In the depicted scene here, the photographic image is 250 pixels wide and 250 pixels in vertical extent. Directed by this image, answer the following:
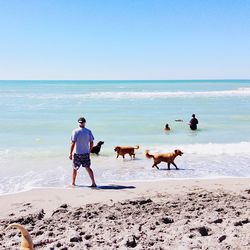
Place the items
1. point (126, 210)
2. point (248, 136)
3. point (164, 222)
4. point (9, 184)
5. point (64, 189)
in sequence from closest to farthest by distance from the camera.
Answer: point (164, 222), point (126, 210), point (64, 189), point (9, 184), point (248, 136)

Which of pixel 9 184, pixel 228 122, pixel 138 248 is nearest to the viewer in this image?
pixel 138 248

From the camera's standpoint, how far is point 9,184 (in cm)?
884

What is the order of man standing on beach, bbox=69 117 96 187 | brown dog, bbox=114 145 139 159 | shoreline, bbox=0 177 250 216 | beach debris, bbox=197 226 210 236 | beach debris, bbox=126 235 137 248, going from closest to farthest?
beach debris, bbox=126 235 137 248
beach debris, bbox=197 226 210 236
shoreline, bbox=0 177 250 216
man standing on beach, bbox=69 117 96 187
brown dog, bbox=114 145 139 159

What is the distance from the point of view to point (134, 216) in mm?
6008

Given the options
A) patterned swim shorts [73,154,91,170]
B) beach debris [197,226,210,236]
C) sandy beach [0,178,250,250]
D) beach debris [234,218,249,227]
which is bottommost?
sandy beach [0,178,250,250]

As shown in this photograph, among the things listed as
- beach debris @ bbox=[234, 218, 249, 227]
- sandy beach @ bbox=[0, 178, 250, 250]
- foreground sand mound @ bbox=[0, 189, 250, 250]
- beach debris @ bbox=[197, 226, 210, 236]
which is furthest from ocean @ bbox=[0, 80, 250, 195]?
beach debris @ bbox=[197, 226, 210, 236]

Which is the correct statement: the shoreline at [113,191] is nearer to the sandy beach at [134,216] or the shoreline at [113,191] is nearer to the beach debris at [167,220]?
the sandy beach at [134,216]

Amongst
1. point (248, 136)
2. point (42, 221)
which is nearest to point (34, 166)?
point (42, 221)

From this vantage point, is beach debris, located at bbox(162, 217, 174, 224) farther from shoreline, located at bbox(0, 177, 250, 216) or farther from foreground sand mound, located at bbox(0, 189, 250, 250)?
shoreline, located at bbox(0, 177, 250, 216)

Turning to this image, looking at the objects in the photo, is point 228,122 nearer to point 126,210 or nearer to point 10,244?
point 126,210

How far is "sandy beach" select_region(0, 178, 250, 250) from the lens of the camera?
4.98 meters

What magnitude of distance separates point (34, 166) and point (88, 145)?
295 centimetres

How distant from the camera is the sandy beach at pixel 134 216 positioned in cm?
498

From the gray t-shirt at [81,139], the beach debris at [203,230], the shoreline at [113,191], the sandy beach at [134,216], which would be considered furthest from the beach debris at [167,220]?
the gray t-shirt at [81,139]
